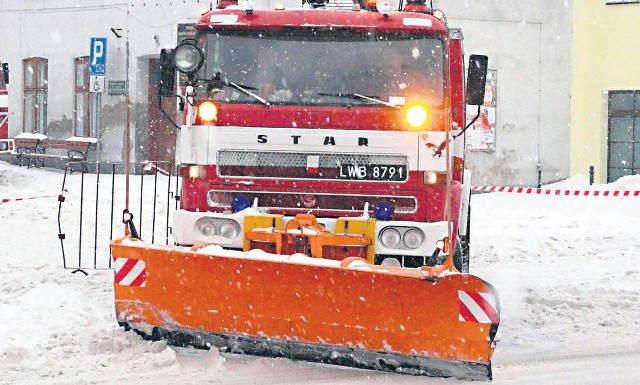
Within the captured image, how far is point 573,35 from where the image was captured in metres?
26.8

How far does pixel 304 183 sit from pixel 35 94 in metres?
23.9

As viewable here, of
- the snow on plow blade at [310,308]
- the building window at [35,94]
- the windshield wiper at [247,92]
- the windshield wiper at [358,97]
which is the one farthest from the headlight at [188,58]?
the building window at [35,94]

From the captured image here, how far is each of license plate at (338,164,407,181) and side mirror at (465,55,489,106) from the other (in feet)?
3.06

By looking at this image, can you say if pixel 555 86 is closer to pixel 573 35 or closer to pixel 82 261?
pixel 573 35

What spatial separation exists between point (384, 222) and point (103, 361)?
221 centimetres

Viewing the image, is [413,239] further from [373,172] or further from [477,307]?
[477,307]

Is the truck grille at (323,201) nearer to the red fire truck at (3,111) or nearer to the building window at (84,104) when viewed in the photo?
the red fire truck at (3,111)

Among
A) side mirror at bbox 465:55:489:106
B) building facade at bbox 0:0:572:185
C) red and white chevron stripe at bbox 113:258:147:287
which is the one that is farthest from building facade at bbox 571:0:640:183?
red and white chevron stripe at bbox 113:258:147:287

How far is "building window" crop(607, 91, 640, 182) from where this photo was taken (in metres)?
27.3

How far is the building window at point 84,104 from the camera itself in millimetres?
28938

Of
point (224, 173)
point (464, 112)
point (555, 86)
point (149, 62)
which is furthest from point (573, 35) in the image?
point (224, 173)

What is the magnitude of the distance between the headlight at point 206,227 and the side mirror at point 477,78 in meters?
2.27

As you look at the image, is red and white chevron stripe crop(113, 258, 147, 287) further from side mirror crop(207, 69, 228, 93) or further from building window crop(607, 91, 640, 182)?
building window crop(607, 91, 640, 182)

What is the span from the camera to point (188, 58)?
27.2 ft
